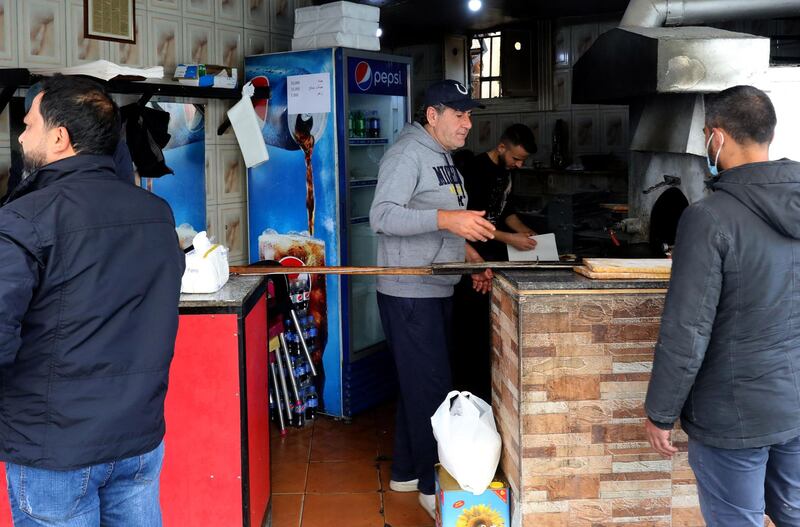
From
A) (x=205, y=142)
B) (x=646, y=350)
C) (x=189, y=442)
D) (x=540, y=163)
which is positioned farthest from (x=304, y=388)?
(x=540, y=163)

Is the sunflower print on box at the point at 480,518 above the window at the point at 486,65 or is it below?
below

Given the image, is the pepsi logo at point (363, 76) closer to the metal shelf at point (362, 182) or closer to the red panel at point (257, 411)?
the metal shelf at point (362, 182)

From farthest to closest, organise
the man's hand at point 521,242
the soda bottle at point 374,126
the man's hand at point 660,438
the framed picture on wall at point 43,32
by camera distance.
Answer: the soda bottle at point 374,126 < the man's hand at point 521,242 < the framed picture on wall at point 43,32 < the man's hand at point 660,438

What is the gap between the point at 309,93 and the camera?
487cm

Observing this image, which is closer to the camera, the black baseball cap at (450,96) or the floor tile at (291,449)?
the black baseball cap at (450,96)

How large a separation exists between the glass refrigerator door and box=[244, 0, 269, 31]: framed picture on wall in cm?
75

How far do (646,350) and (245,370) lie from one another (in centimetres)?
140

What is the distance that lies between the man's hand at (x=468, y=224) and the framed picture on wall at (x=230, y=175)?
82.2 inches

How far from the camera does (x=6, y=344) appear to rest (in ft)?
5.95

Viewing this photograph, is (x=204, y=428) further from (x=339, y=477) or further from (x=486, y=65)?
(x=486, y=65)

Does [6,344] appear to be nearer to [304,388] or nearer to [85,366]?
[85,366]

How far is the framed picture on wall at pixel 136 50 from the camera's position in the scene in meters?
4.35

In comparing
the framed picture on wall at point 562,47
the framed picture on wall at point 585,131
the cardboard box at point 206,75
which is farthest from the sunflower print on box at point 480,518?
the framed picture on wall at point 562,47

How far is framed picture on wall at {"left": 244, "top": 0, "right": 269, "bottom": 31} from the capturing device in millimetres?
5207
